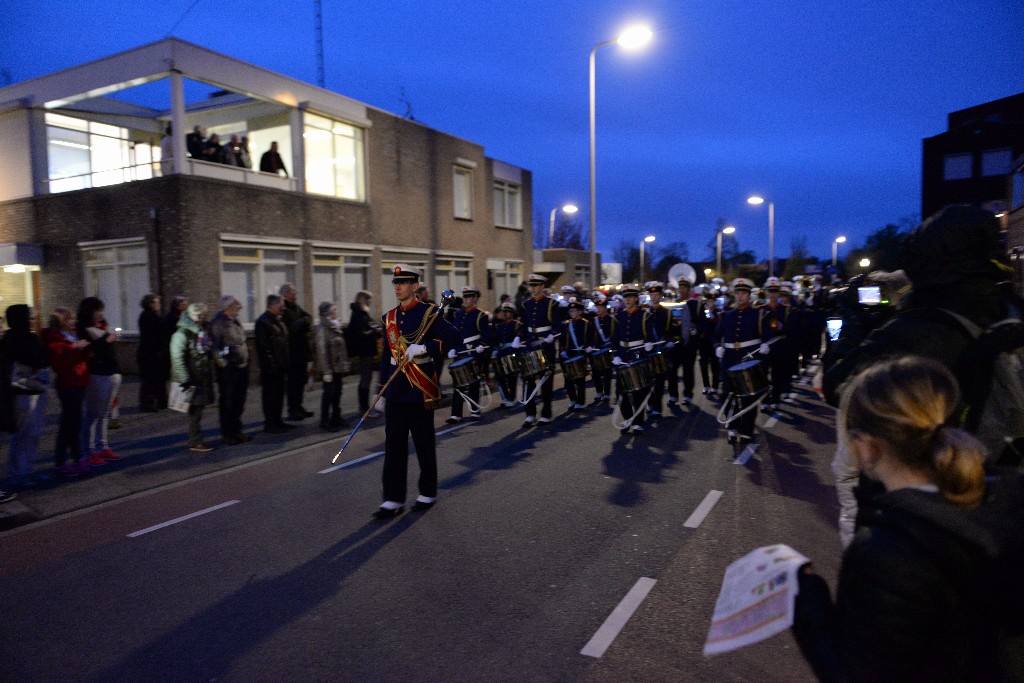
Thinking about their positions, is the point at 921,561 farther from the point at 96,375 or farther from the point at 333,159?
the point at 333,159

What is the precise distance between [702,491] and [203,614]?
4.65m

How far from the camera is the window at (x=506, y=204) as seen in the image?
2786 centimetres

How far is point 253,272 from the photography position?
16281 mm

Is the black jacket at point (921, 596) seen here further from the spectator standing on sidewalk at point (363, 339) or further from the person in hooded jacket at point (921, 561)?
the spectator standing on sidewalk at point (363, 339)

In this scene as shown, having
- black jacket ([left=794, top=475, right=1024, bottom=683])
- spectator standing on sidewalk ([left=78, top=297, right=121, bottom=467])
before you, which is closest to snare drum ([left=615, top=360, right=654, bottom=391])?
spectator standing on sidewalk ([left=78, top=297, right=121, bottom=467])

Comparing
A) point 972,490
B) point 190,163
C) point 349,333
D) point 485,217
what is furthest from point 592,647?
point 485,217

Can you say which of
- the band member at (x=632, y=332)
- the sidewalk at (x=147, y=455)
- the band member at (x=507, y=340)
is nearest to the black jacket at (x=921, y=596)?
the sidewalk at (x=147, y=455)

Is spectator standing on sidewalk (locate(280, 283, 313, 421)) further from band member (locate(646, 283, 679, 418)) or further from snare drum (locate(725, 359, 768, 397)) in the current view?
snare drum (locate(725, 359, 768, 397))

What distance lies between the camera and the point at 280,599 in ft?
15.2

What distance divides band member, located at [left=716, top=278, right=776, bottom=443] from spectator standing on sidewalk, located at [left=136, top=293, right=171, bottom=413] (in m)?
9.03

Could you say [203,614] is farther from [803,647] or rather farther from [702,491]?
[702,491]

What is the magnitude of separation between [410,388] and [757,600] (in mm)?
5000

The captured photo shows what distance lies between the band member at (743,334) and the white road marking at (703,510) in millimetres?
2605

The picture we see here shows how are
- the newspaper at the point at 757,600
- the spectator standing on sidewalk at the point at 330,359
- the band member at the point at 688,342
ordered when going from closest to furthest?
the newspaper at the point at 757,600
the spectator standing on sidewalk at the point at 330,359
the band member at the point at 688,342
